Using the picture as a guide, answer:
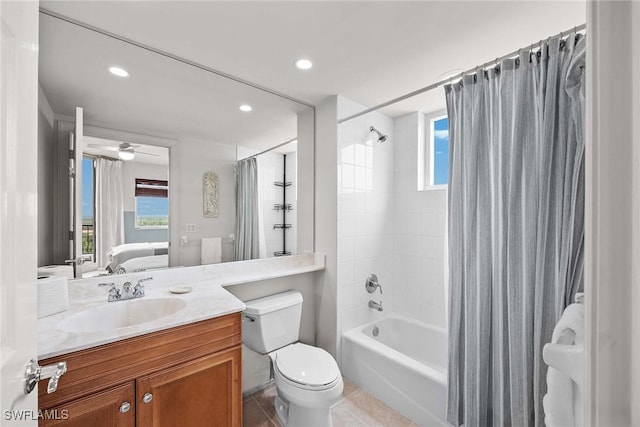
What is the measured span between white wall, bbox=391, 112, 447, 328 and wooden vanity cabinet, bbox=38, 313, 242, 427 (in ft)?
5.75

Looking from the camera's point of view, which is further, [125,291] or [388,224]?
[388,224]

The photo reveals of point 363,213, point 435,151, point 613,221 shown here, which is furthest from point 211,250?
point 435,151

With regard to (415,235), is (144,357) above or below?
below

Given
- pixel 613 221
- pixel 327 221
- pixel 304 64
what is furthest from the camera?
pixel 327 221

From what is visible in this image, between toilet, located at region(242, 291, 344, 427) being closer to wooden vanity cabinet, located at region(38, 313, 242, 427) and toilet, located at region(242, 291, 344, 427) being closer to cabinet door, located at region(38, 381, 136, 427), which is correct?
wooden vanity cabinet, located at region(38, 313, 242, 427)

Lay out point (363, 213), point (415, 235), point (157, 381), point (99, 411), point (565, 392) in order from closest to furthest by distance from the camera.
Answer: point (565, 392), point (99, 411), point (157, 381), point (363, 213), point (415, 235)

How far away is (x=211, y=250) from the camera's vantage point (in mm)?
1804

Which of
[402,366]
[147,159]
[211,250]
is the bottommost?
[402,366]

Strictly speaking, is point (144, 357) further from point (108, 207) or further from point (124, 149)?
point (124, 149)

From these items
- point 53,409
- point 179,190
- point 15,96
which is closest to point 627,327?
point 15,96

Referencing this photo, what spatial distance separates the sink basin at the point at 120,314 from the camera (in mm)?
1173

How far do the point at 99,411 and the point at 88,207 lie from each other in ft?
3.18

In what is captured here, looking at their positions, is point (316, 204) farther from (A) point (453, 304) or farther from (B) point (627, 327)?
(B) point (627, 327)

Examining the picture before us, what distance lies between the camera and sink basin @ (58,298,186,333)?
1.17m
